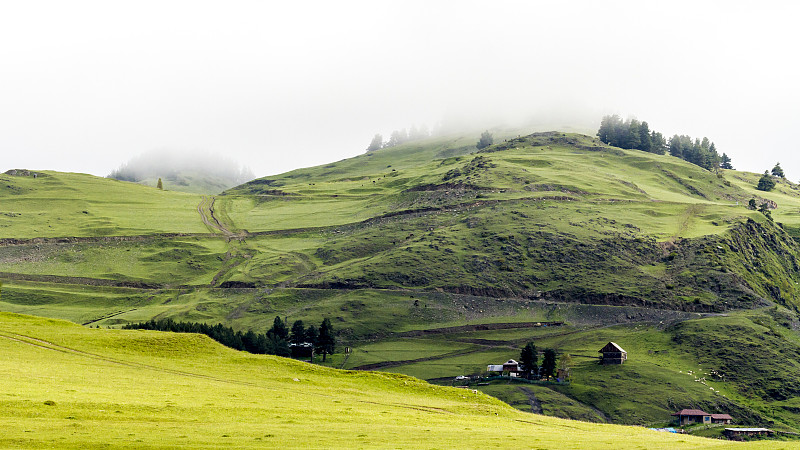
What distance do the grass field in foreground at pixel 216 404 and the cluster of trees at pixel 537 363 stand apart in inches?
3492

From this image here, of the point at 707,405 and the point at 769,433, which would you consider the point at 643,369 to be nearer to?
the point at 707,405

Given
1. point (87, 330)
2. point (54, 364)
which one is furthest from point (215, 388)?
point (87, 330)

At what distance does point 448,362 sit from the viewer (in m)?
191

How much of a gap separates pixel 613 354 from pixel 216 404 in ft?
461

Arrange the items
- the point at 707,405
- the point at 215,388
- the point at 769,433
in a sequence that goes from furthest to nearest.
Answer: 1. the point at 707,405
2. the point at 769,433
3. the point at 215,388

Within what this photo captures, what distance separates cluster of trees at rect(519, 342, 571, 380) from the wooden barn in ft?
32.3

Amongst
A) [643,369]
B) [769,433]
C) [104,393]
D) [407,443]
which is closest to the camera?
[407,443]

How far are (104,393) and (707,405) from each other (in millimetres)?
140353

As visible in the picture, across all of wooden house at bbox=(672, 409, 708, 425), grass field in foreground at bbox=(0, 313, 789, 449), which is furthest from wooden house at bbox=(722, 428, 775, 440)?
grass field in foreground at bbox=(0, 313, 789, 449)

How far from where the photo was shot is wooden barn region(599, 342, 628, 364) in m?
186

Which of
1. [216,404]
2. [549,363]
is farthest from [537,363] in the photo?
[216,404]

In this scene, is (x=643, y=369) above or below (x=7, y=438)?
below

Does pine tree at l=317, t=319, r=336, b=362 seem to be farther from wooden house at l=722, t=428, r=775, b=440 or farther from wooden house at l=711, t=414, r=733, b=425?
wooden house at l=722, t=428, r=775, b=440

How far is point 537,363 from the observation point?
184750mm
